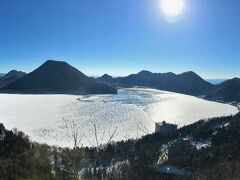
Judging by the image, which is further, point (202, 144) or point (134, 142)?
point (134, 142)

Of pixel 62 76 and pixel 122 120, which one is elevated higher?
pixel 62 76

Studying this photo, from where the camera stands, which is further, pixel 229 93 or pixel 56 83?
pixel 56 83

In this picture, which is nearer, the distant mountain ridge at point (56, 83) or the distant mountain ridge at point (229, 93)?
the distant mountain ridge at point (56, 83)

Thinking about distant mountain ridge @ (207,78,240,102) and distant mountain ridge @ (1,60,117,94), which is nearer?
distant mountain ridge @ (1,60,117,94)

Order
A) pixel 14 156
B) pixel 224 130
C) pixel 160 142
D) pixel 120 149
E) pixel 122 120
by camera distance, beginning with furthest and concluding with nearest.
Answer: pixel 122 120 → pixel 160 142 → pixel 224 130 → pixel 120 149 → pixel 14 156

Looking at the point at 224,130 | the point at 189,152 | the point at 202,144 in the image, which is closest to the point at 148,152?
the point at 189,152

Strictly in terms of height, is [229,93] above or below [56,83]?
below

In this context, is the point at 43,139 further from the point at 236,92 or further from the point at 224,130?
the point at 236,92

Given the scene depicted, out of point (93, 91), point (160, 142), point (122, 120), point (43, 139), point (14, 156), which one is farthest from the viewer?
point (93, 91)
